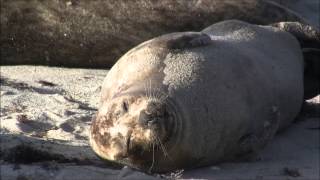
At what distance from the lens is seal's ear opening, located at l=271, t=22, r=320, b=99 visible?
18.7 ft

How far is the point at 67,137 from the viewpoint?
4.48 metres

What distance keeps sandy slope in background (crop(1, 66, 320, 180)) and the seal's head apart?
0.11m

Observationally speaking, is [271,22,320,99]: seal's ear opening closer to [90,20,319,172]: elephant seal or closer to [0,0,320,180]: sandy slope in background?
[0,0,320,180]: sandy slope in background

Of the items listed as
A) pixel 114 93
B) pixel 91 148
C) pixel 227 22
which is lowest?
pixel 91 148

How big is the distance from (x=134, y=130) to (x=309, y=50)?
2.33 metres

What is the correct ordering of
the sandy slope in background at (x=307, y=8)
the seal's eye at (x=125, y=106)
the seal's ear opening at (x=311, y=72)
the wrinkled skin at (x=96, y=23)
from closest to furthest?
the seal's eye at (x=125, y=106), the seal's ear opening at (x=311, y=72), the wrinkled skin at (x=96, y=23), the sandy slope in background at (x=307, y=8)

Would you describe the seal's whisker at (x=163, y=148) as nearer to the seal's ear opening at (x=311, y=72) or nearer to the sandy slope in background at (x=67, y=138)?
the sandy slope in background at (x=67, y=138)

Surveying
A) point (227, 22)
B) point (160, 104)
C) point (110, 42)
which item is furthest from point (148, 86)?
point (110, 42)

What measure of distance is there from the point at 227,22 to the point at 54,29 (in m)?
1.56

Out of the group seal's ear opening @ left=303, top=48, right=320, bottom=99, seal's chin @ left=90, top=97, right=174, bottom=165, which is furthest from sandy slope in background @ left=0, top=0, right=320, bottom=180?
seal's ear opening @ left=303, top=48, right=320, bottom=99

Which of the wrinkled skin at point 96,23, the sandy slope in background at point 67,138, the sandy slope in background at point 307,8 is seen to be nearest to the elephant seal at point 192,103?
the sandy slope in background at point 67,138

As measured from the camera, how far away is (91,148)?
4.20 m

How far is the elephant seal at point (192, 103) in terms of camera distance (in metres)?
3.91

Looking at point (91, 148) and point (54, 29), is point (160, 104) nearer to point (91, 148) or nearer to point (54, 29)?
point (91, 148)
